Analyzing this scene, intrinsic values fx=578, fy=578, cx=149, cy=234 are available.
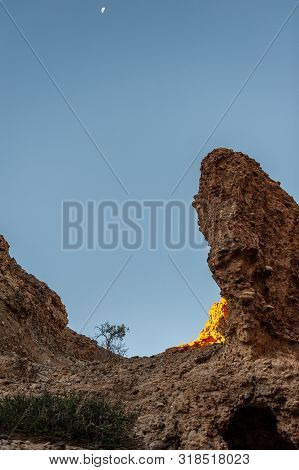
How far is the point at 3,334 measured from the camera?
20891 millimetres

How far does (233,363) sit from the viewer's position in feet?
42.5

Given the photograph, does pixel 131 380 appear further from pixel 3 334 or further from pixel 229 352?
pixel 3 334

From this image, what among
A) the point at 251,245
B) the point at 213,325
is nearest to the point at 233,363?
the point at 251,245

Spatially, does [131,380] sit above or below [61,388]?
above

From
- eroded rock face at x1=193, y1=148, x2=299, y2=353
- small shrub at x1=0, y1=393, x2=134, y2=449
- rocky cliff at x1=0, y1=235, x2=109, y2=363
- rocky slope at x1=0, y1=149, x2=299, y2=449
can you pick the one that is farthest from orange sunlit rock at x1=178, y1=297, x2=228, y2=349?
small shrub at x1=0, y1=393, x2=134, y2=449

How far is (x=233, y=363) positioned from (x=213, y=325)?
49.0ft

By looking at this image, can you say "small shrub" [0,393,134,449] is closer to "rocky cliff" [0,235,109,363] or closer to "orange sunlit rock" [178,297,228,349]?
"rocky cliff" [0,235,109,363]

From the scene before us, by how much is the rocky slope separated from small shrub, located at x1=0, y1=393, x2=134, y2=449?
53cm

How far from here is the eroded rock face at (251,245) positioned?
13.8 meters

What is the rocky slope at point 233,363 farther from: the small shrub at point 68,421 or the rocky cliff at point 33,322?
the rocky cliff at point 33,322

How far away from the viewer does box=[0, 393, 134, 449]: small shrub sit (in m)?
10.8
